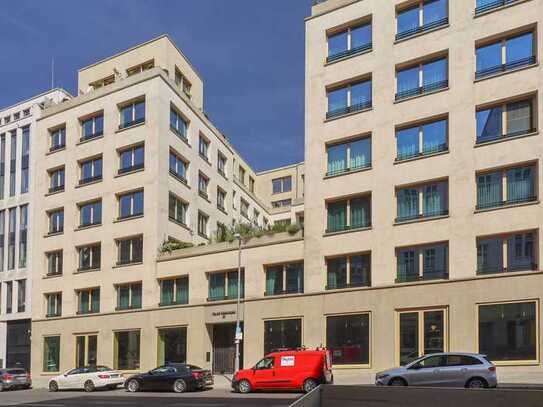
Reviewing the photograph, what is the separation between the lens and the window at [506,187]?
31.2 m

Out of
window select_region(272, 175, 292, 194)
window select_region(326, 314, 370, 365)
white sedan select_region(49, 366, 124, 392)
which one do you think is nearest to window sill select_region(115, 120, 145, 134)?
white sedan select_region(49, 366, 124, 392)

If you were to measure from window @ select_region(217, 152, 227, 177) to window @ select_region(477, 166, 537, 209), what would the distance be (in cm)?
2983

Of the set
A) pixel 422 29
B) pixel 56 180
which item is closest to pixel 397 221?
pixel 422 29

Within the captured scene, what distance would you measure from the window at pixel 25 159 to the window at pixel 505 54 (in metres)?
38.5

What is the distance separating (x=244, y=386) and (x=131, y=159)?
22.9m

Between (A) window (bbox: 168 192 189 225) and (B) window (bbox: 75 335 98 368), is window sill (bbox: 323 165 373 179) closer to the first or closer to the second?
(A) window (bbox: 168 192 189 225)

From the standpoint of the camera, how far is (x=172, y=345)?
42250 mm

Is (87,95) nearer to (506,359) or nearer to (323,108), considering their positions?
(323,108)

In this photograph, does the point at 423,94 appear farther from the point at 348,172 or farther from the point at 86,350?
the point at 86,350

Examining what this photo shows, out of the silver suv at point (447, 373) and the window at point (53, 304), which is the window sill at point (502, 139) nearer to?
the silver suv at point (447, 373)

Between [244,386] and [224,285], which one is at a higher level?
[224,285]

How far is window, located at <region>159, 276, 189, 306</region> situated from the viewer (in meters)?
42.7

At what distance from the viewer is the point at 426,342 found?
32.5 m

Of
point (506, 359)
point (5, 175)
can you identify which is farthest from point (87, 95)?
point (506, 359)
